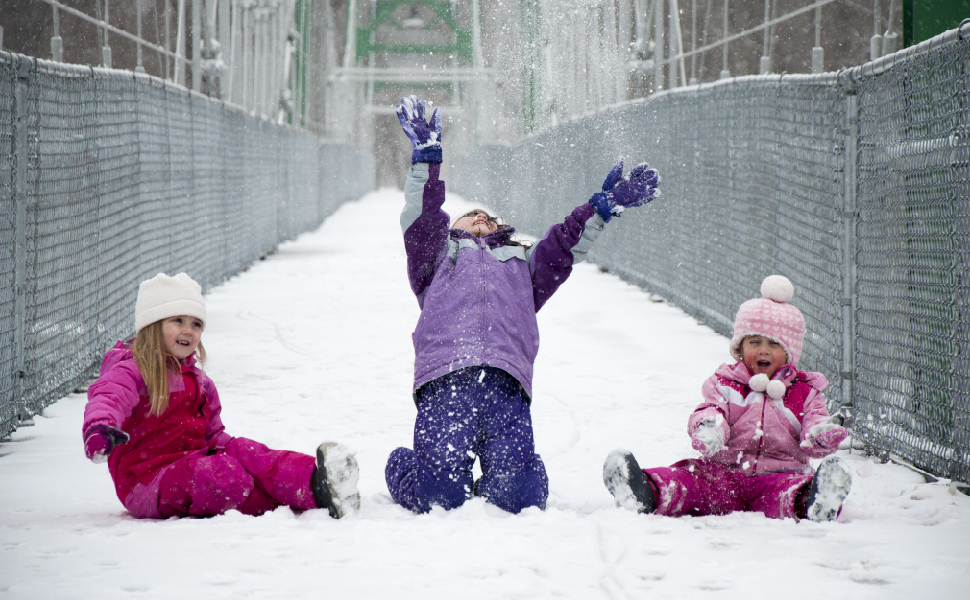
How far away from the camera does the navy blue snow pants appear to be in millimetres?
3395

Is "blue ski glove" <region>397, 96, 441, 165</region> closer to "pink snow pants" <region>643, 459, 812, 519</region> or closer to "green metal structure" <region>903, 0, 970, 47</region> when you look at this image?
"pink snow pants" <region>643, 459, 812, 519</region>

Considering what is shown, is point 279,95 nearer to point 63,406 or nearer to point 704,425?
point 63,406

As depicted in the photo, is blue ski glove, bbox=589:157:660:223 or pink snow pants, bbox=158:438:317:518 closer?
pink snow pants, bbox=158:438:317:518

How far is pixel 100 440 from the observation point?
2.94 meters

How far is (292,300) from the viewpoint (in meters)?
9.48

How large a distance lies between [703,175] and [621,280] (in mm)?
3048

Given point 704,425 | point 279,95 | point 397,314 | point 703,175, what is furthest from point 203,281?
point 279,95

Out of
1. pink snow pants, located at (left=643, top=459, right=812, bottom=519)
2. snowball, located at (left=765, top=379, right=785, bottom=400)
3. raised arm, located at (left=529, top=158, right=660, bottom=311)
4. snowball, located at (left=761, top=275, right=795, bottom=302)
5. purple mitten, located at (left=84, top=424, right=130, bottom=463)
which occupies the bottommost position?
pink snow pants, located at (left=643, top=459, right=812, bottom=519)

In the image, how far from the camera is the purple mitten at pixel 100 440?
115 inches

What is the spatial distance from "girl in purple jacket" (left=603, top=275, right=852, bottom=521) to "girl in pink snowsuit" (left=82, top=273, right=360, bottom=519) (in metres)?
0.93

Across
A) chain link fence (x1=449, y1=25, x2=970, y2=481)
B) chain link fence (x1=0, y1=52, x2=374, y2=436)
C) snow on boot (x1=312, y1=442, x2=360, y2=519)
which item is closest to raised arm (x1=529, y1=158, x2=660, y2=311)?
snow on boot (x1=312, y1=442, x2=360, y2=519)

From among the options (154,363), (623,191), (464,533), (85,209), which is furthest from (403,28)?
(464,533)

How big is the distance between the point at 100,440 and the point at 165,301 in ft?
2.17

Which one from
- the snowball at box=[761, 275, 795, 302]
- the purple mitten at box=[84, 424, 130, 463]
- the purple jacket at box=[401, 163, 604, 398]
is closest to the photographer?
the purple mitten at box=[84, 424, 130, 463]
